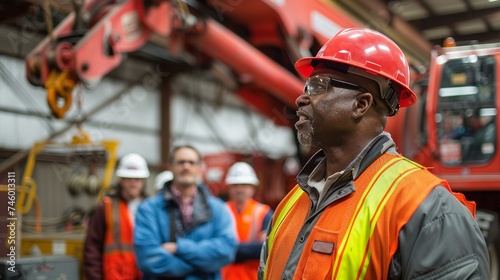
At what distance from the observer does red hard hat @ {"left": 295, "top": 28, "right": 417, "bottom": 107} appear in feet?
6.39

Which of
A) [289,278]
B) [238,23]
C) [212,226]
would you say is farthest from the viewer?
[238,23]

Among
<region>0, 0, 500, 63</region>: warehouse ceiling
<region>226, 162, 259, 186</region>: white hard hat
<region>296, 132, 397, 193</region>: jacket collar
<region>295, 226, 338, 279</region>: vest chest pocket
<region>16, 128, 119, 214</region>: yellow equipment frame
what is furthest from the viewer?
<region>226, 162, 259, 186</region>: white hard hat

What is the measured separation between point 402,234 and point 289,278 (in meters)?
0.39

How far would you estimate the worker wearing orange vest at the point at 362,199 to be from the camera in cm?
166

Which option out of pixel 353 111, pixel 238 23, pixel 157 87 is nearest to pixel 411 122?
pixel 238 23

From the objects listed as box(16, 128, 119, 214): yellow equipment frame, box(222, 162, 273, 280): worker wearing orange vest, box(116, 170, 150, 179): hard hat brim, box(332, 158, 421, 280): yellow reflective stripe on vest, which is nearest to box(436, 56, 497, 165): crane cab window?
box(222, 162, 273, 280): worker wearing orange vest

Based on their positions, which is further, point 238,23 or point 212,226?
point 238,23

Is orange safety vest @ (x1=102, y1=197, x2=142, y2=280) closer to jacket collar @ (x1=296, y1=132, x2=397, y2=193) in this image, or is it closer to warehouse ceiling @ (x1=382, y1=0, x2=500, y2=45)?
jacket collar @ (x1=296, y1=132, x2=397, y2=193)

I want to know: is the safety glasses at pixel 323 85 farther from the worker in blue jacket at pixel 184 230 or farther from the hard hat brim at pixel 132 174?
the hard hat brim at pixel 132 174

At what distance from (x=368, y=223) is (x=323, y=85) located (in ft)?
1.65

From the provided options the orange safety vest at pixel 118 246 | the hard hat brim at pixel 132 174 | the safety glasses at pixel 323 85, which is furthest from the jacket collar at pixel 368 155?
the hard hat brim at pixel 132 174

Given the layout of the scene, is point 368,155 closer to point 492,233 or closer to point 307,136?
point 307,136

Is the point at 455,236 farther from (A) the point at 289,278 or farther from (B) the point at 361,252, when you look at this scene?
(A) the point at 289,278

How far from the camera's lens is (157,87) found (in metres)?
13.4
